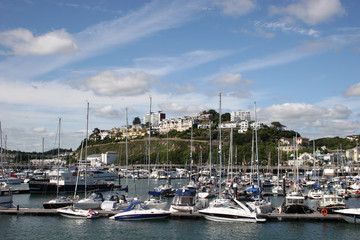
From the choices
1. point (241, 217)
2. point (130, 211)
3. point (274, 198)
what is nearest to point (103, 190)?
point (274, 198)

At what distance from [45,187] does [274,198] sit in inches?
1727

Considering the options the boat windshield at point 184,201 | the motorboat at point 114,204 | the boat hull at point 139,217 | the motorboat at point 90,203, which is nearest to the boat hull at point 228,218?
the boat windshield at point 184,201

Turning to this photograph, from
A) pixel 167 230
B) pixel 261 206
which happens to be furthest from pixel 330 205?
pixel 167 230

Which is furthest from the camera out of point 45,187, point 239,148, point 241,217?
point 239,148

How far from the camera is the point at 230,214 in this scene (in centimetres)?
3681

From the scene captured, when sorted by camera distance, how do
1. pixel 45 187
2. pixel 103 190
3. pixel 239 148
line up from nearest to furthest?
pixel 45 187
pixel 103 190
pixel 239 148

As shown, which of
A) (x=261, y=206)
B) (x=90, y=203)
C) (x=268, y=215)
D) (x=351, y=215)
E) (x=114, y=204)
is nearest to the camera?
(x=351, y=215)

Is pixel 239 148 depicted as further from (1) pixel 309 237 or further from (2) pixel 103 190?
(1) pixel 309 237

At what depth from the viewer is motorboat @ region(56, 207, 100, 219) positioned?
129 feet

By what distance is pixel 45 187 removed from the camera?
237 feet

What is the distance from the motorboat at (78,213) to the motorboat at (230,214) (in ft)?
38.2

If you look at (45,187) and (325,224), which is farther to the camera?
(45,187)

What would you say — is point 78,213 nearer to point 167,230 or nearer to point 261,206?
point 167,230

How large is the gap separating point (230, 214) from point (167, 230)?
6662 millimetres
